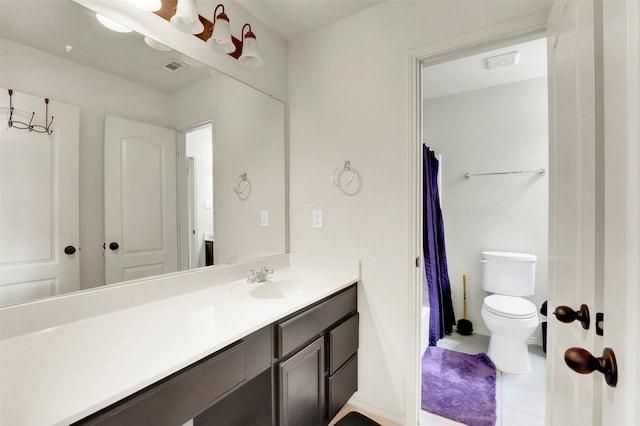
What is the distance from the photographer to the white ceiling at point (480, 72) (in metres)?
2.09

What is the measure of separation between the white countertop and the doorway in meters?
1.92

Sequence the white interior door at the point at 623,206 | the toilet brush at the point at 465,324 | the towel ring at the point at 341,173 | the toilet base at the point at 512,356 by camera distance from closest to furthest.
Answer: the white interior door at the point at 623,206
the towel ring at the point at 341,173
the toilet base at the point at 512,356
the toilet brush at the point at 465,324

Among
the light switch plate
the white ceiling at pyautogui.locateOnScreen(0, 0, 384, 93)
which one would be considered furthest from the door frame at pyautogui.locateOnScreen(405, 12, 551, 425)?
the light switch plate

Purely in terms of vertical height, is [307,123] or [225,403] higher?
[307,123]

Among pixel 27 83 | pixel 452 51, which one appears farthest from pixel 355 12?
pixel 27 83

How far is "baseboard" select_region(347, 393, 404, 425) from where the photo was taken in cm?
159

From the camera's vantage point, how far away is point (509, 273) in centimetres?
245

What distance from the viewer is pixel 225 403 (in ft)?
4.15

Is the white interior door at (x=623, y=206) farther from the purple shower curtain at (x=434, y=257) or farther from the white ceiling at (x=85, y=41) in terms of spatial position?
the purple shower curtain at (x=434, y=257)

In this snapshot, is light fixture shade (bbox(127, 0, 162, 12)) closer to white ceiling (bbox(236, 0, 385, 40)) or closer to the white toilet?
white ceiling (bbox(236, 0, 385, 40))

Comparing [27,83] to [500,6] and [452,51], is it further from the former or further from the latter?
[500,6]

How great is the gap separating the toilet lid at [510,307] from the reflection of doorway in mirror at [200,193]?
213cm

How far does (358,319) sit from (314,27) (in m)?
1.91

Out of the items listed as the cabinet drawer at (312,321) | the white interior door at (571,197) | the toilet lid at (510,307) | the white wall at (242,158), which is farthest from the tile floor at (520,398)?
the white wall at (242,158)
